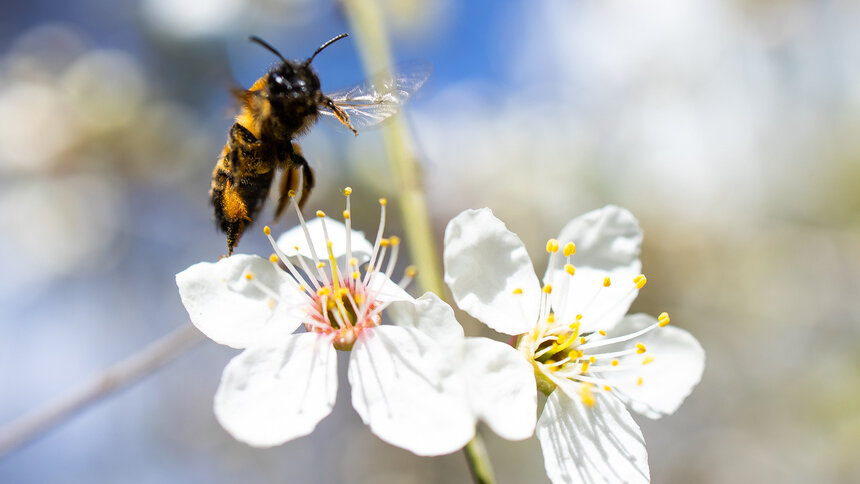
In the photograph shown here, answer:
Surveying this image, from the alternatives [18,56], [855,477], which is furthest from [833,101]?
[18,56]

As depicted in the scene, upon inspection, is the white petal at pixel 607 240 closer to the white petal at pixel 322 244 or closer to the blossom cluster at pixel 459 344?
the blossom cluster at pixel 459 344

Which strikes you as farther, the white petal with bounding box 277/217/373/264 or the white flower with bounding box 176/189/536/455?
the white petal with bounding box 277/217/373/264

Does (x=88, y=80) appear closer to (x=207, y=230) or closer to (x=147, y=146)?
(x=147, y=146)

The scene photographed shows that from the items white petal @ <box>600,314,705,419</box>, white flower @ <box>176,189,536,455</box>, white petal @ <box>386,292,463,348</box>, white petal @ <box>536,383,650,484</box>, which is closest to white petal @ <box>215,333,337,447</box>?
white flower @ <box>176,189,536,455</box>

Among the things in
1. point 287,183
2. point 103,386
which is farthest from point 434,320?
point 103,386

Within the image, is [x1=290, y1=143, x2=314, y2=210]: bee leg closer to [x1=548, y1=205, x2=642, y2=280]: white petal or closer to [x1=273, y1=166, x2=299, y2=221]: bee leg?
[x1=273, y1=166, x2=299, y2=221]: bee leg

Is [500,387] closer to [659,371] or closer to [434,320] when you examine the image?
[434,320]

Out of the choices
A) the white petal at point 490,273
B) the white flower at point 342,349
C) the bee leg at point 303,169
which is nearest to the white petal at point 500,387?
the white flower at point 342,349
